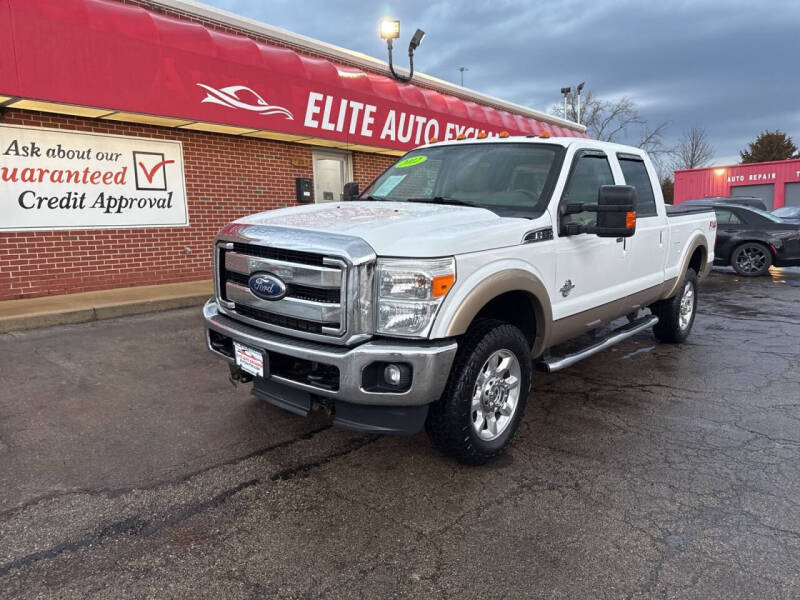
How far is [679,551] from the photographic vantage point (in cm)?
249

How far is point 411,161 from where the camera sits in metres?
4.79

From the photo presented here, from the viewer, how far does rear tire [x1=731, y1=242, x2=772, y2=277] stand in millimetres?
11938

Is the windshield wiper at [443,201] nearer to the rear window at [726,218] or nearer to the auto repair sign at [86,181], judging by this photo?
the auto repair sign at [86,181]

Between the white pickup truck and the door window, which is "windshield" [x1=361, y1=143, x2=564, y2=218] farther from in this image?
the door window

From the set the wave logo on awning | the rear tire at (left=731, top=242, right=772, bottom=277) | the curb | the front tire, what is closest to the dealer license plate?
the front tire

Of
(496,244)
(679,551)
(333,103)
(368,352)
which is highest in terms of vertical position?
(333,103)

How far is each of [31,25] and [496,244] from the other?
6.96m

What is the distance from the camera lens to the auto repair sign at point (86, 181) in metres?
7.89

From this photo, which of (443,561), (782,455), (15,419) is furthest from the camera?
(15,419)

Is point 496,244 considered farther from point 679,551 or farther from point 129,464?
point 129,464

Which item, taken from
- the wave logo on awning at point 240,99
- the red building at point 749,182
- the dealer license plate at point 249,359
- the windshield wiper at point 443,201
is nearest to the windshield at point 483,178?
the windshield wiper at point 443,201

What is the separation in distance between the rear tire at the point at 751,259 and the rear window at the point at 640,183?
8.54 m

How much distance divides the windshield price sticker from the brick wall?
6.07 m

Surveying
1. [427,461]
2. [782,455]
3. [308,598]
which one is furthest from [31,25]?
[782,455]
